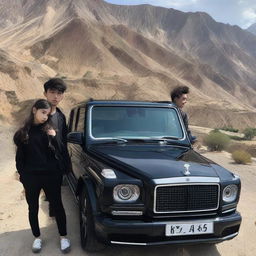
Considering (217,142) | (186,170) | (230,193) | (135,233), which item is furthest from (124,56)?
(135,233)

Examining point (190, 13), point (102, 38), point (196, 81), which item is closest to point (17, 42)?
point (102, 38)

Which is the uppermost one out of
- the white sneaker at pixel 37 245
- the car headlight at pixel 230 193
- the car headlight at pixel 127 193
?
the car headlight at pixel 127 193

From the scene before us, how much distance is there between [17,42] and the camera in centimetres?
7644

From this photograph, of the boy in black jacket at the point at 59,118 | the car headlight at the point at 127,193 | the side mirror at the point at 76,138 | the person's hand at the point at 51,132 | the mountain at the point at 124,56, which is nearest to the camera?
the car headlight at the point at 127,193

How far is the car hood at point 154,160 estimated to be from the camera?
3.82 m

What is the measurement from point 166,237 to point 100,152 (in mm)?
1375

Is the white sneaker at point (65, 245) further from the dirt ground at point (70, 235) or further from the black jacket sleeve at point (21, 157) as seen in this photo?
the black jacket sleeve at point (21, 157)

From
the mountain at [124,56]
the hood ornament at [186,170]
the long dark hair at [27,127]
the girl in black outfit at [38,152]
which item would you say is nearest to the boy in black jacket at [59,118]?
the girl in black outfit at [38,152]

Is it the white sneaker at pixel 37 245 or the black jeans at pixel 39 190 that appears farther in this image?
the white sneaker at pixel 37 245

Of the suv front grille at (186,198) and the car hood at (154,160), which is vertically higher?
the car hood at (154,160)

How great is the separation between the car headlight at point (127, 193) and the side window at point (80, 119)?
1.72 meters

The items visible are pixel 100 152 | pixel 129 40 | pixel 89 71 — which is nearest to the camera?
pixel 100 152

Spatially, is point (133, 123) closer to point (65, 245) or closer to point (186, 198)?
point (186, 198)

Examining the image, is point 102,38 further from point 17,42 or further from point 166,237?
point 166,237
